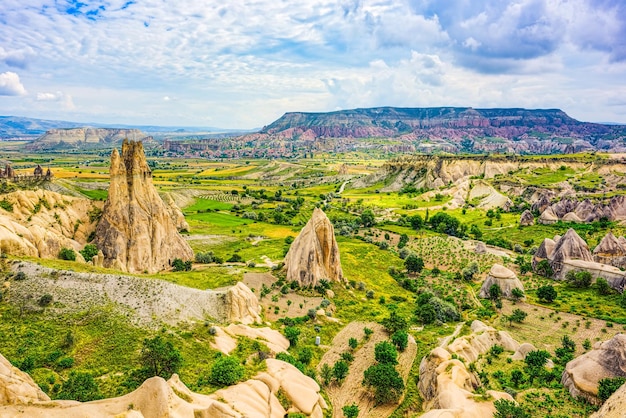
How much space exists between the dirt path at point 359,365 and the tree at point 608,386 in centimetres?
1632

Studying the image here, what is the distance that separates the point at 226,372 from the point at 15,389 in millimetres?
13267

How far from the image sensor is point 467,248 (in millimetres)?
89938

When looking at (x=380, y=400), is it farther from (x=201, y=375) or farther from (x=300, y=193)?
(x=300, y=193)

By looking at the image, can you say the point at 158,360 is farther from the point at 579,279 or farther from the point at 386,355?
the point at 579,279

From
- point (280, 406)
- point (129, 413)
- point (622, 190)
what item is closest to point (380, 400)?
point (280, 406)

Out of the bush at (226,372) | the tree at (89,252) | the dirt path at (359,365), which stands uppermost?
the tree at (89,252)

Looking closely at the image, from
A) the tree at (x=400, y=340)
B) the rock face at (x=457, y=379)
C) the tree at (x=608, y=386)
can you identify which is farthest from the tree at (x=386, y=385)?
the tree at (x=608, y=386)

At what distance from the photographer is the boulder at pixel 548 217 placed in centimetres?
10538

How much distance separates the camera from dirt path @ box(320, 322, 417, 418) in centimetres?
3438

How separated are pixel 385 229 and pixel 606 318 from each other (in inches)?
2546

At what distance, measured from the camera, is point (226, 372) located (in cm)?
2847

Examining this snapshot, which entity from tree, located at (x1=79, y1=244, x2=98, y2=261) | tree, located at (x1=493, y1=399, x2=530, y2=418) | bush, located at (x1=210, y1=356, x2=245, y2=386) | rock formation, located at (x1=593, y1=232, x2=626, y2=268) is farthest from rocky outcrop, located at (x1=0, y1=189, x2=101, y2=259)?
rock formation, located at (x1=593, y1=232, x2=626, y2=268)

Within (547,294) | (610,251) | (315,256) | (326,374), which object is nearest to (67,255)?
(315,256)

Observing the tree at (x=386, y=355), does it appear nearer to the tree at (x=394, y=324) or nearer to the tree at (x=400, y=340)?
the tree at (x=400, y=340)
